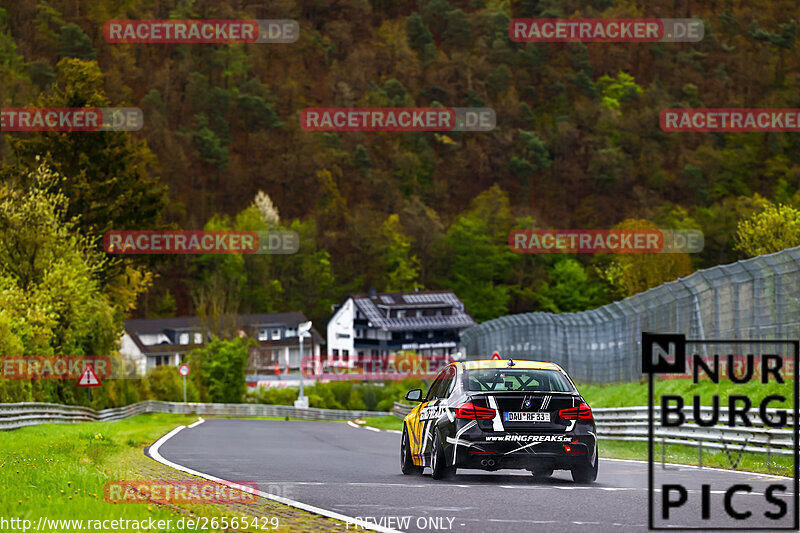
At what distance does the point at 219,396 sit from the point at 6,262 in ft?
124

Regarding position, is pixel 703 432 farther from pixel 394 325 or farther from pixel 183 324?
pixel 183 324

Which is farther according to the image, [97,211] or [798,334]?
[97,211]

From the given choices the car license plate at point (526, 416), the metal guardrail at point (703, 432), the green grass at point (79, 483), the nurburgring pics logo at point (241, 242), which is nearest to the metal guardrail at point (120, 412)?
the green grass at point (79, 483)

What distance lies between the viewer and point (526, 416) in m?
12.8

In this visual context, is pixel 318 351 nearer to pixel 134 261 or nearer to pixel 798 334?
pixel 134 261

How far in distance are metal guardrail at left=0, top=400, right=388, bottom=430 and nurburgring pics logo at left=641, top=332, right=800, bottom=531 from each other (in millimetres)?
19087

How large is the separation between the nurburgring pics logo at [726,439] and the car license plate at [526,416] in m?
1.22

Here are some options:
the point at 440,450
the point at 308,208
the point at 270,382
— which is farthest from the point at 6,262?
the point at 308,208

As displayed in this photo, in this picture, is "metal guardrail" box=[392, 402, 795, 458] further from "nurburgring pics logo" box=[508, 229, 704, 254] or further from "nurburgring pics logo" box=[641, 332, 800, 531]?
"nurburgring pics logo" box=[508, 229, 704, 254]

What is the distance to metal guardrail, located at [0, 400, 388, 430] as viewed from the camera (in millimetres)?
35406

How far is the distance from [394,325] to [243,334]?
18.3 meters

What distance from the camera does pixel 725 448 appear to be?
17.8 metres

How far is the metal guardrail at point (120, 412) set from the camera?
116 ft

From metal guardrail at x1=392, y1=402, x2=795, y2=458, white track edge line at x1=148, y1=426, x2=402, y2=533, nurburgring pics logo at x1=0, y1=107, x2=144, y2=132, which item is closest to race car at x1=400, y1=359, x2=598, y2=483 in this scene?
metal guardrail at x1=392, y1=402, x2=795, y2=458
